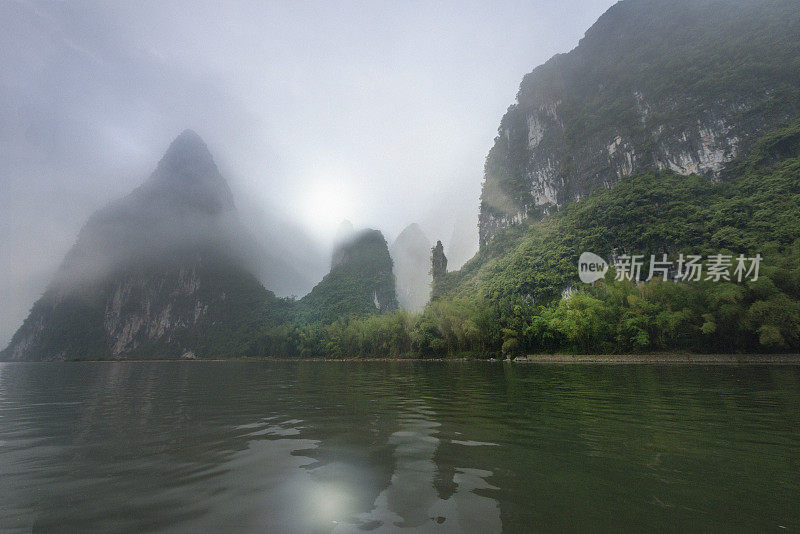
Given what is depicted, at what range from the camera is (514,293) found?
73062mm

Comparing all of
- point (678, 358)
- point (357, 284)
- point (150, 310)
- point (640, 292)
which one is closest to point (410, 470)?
point (678, 358)

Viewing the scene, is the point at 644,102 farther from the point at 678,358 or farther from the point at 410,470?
the point at 410,470

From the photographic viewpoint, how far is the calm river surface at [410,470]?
10.7ft

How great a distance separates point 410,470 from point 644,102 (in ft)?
451

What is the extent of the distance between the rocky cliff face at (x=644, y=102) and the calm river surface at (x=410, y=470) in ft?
349

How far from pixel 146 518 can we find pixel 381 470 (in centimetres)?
274

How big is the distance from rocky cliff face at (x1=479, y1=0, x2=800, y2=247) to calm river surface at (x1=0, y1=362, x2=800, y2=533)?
349 ft

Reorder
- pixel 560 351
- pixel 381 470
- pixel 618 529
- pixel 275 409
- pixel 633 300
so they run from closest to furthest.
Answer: pixel 618 529
pixel 381 470
pixel 275 409
pixel 633 300
pixel 560 351

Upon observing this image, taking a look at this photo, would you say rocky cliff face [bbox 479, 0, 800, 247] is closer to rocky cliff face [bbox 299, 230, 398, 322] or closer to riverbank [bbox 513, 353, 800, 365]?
rocky cliff face [bbox 299, 230, 398, 322]

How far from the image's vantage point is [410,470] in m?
4.86

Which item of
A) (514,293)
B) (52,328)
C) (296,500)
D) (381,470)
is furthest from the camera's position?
(52,328)

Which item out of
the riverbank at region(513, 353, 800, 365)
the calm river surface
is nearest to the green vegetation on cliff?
the riverbank at region(513, 353, 800, 365)

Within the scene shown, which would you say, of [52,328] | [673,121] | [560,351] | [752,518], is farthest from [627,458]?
[52,328]

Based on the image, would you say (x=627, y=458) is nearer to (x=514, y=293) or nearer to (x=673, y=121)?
(x=514, y=293)
